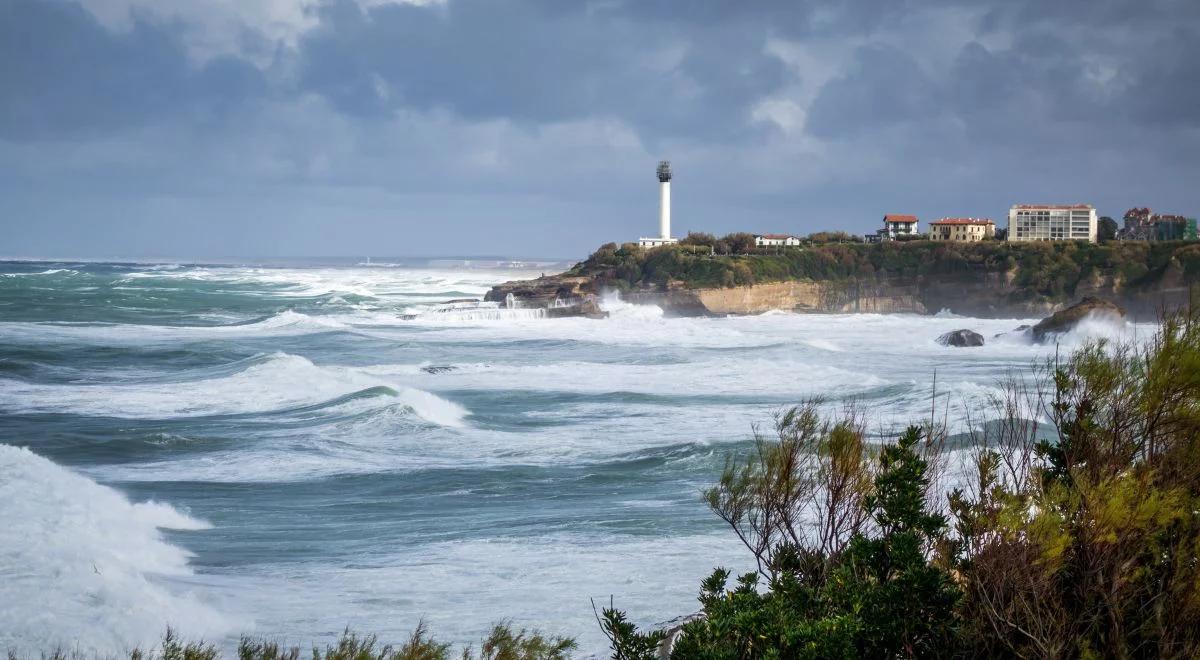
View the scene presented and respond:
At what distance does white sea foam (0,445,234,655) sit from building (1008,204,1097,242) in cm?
8798

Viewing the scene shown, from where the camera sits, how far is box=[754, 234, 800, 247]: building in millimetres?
92000

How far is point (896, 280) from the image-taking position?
2982 inches

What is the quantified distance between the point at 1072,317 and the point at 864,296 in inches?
1058

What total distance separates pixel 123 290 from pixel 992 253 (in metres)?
68.3

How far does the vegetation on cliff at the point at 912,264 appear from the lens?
229ft

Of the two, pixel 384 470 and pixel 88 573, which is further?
pixel 384 470

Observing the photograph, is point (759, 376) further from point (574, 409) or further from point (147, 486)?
point (147, 486)

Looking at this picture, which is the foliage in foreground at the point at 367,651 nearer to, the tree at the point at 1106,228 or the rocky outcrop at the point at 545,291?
the rocky outcrop at the point at 545,291

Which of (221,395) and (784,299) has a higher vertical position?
(784,299)

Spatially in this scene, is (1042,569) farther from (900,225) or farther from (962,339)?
(900,225)

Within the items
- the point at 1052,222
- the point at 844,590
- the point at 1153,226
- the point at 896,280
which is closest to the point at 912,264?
the point at 896,280

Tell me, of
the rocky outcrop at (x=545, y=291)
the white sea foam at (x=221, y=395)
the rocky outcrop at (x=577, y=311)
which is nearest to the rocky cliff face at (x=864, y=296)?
the rocky outcrop at (x=545, y=291)

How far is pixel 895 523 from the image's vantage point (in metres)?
8.31

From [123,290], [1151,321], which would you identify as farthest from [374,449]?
[123,290]
